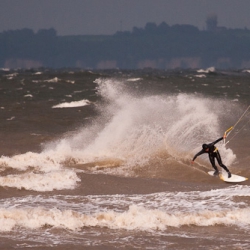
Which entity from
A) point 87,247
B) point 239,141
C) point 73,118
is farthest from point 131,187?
point 73,118

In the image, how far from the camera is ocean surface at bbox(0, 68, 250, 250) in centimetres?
962

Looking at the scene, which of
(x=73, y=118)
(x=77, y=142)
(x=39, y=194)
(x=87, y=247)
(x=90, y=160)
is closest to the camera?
(x=87, y=247)

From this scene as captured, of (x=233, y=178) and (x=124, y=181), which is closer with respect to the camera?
(x=124, y=181)

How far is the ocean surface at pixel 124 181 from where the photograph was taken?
962cm

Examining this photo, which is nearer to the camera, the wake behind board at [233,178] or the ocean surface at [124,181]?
the ocean surface at [124,181]

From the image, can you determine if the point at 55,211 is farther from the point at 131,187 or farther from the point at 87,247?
the point at 131,187

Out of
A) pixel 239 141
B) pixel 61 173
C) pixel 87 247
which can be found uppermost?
pixel 239 141

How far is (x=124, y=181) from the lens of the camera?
45.6 ft

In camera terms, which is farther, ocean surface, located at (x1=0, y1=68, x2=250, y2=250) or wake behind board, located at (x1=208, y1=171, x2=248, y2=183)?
wake behind board, located at (x1=208, y1=171, x2=248, y2=183)

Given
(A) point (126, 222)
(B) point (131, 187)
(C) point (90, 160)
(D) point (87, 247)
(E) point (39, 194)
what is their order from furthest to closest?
(C) point (90, 160)
(B) point (131, 187)
(E) point (39, 194)
(A) point (126, 222)
(D) point (87, 247)

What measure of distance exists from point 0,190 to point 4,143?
8.95 m

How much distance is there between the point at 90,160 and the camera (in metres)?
17.5

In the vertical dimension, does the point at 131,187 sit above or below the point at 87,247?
above

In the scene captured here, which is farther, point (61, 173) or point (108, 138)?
point (108, 138)
